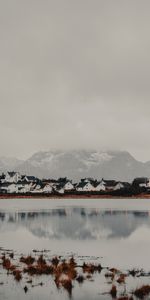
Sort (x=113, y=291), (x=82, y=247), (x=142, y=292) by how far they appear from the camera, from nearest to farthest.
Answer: (x=142, y=292) < (x=113, y=291) < (x=82, y=247)

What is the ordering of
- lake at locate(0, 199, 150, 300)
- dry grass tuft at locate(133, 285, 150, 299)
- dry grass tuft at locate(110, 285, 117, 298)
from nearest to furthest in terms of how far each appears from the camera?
dry grass tuft at locate(133, 285, 150, 299) < dry grass tuft at locate(110, 285, 117, 298) < lake at locate(0, 199, 150, 300)

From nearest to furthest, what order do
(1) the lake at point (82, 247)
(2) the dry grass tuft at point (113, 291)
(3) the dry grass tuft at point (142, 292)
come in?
(3) the dry grass tuft at point (142, 292) → (2) the dry grass tuft at point (113, 291) → (1) the lake at point (82, 247)

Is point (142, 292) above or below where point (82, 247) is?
below

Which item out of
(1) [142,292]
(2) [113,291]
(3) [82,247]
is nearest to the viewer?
(1) [142,292]

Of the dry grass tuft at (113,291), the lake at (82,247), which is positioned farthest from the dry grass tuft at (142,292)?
the dry grass tuft at (113,291)

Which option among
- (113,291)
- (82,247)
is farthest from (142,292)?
(82,247)

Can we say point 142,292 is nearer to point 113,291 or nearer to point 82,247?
point 113,291

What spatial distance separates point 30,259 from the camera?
3362 cm

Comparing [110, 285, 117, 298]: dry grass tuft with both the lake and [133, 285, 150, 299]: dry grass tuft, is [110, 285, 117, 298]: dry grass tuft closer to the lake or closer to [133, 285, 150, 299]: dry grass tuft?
the lake

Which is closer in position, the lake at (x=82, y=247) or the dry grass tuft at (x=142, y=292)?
the dry grass tuft at (x=142, y=292)

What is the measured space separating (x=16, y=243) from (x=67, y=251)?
25.9ft

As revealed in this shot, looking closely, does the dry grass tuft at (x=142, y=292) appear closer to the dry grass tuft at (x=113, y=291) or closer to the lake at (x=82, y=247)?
the lake at (x=82, y=247)

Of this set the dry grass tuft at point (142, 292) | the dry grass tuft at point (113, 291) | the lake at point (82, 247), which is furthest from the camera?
the lake at point (82, 247)

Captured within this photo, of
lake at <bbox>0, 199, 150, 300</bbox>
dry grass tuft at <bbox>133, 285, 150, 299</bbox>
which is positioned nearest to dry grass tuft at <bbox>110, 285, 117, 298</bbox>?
lake at <bbox>0, 199, 150, 300</bbox>
